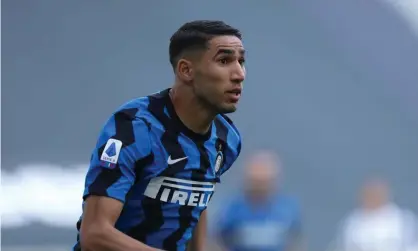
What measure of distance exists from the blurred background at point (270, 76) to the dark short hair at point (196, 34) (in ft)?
20.4

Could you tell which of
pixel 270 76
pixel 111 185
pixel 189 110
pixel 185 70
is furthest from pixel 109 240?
pixel 270 76

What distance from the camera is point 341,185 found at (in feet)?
33.7

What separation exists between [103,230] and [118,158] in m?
0.26

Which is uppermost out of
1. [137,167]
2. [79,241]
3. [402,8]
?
[402,8]

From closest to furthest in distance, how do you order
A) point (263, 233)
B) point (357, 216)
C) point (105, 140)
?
point (105, 140), point (263, 233), point (357, 216)

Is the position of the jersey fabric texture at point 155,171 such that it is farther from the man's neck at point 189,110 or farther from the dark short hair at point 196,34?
the dark short hair at point 196,34

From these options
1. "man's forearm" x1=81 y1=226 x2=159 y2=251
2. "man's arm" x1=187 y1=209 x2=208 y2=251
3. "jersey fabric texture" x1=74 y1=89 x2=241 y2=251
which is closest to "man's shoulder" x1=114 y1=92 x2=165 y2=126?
"jersey fabric texture" x1=74 y1=89 x2=241 y2=251

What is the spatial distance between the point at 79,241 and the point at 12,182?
20.1ft

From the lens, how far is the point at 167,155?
3920 millimetres

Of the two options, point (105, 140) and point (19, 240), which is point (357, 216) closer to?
point (19, 240)

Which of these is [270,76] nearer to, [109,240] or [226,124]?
[226,124]

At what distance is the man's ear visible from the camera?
13.1 feet

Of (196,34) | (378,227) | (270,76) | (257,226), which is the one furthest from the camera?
(270,76)

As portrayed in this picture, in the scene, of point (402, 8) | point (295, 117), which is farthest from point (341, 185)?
point (402, 8)
